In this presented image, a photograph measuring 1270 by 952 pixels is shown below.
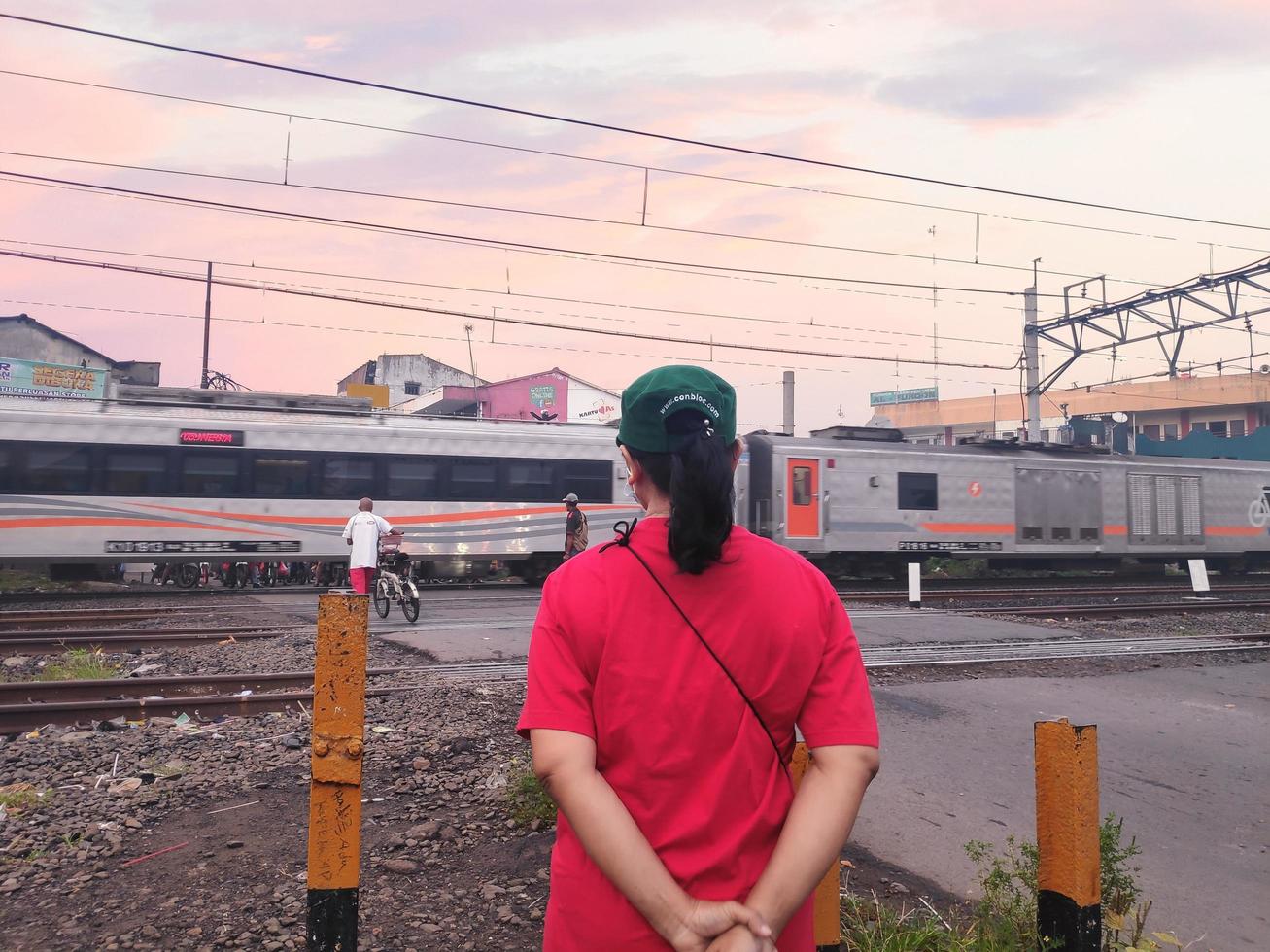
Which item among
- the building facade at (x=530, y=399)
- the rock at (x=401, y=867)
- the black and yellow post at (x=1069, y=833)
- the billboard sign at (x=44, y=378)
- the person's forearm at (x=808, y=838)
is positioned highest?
the building facade at (x=530, y=399)

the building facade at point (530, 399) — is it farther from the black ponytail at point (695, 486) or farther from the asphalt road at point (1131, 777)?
the black ponytail at point (695, 486)

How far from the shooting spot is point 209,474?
59.8 ft

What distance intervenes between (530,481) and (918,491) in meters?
8.75

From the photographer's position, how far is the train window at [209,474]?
1806 centimetres

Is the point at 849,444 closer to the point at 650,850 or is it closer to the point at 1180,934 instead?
the point at 1180,934

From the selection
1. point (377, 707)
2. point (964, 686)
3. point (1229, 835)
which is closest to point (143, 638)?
point (377, 707)


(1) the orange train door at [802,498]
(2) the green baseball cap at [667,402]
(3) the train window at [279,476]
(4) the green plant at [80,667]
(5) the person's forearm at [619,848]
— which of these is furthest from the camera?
(1) the orange train door at [802,498]

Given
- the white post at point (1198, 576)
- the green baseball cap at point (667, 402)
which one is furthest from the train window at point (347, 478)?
the green baseball cap at point (667, 402)

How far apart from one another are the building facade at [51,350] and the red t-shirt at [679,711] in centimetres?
3902

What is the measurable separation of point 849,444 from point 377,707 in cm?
1612

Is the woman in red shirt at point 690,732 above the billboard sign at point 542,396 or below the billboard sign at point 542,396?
below

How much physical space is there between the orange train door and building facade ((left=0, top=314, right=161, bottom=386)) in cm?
2647

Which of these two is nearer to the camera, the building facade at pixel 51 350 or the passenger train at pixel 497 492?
the passenger train at pixel 497 492

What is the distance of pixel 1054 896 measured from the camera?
2.90 meters
